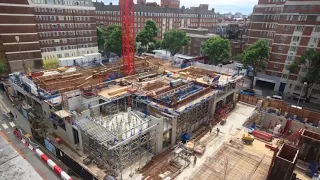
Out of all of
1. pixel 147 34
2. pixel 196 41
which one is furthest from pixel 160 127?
pixel 196 41

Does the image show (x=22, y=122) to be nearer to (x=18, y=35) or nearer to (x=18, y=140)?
(x=18, y=140)

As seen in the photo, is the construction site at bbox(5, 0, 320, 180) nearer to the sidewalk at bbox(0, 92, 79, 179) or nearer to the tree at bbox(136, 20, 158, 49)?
the sidewalk at bbox(0, 92, 79, 179)

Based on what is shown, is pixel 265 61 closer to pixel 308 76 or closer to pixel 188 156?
pixel 308 76

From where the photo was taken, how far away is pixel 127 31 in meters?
42.6

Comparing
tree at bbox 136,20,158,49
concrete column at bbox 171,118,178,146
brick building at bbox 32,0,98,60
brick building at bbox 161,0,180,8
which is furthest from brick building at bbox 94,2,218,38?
concrete column at bbox 171,118,178,146

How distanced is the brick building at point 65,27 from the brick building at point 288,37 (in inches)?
2344

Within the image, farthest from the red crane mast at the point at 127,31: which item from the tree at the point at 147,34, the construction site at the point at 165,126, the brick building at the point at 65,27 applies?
the brick building at the point at 65,27

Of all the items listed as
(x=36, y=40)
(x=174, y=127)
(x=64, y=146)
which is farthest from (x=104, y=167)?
(x=36, y=40)

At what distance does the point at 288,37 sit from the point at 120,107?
149ft

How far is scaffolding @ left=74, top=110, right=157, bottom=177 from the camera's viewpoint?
22.8m

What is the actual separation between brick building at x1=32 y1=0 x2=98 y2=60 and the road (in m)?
25.3

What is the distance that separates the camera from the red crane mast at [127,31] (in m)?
41.6

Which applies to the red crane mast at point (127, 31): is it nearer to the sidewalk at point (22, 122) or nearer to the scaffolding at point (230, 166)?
the sidewalk at point (22, 122)

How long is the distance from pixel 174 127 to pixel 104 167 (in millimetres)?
10765
